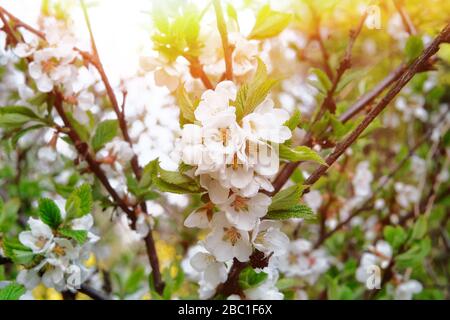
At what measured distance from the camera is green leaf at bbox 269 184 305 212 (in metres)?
0.80

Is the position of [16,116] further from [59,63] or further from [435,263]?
[435,263]

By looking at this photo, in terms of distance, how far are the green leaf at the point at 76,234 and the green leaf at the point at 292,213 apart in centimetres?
42

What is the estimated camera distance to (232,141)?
0.71m

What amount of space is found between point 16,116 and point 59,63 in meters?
0.17

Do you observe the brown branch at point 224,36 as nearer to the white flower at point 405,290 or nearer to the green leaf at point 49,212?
the green leaf at point 49,212

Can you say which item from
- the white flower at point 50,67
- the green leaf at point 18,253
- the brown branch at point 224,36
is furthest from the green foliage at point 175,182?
the white flower at point 50,67

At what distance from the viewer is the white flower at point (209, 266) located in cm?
93

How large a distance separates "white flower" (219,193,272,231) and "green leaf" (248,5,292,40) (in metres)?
0.45

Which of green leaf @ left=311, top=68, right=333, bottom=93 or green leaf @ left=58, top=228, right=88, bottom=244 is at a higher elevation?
green leaf @ left=311, top=68, right=333, bottom=93

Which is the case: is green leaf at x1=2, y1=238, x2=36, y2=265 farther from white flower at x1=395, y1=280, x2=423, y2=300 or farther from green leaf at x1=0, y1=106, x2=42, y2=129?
white flower at x1=395, y1=280, x2=423, y2=300

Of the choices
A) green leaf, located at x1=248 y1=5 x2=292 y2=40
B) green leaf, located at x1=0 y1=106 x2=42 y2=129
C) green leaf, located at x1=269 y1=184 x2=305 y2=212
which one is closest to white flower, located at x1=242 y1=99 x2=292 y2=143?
green leaf, located at x1=269 y1=184 x2=305 y2=212

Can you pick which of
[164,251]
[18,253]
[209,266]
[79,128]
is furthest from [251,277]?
[164,251]
